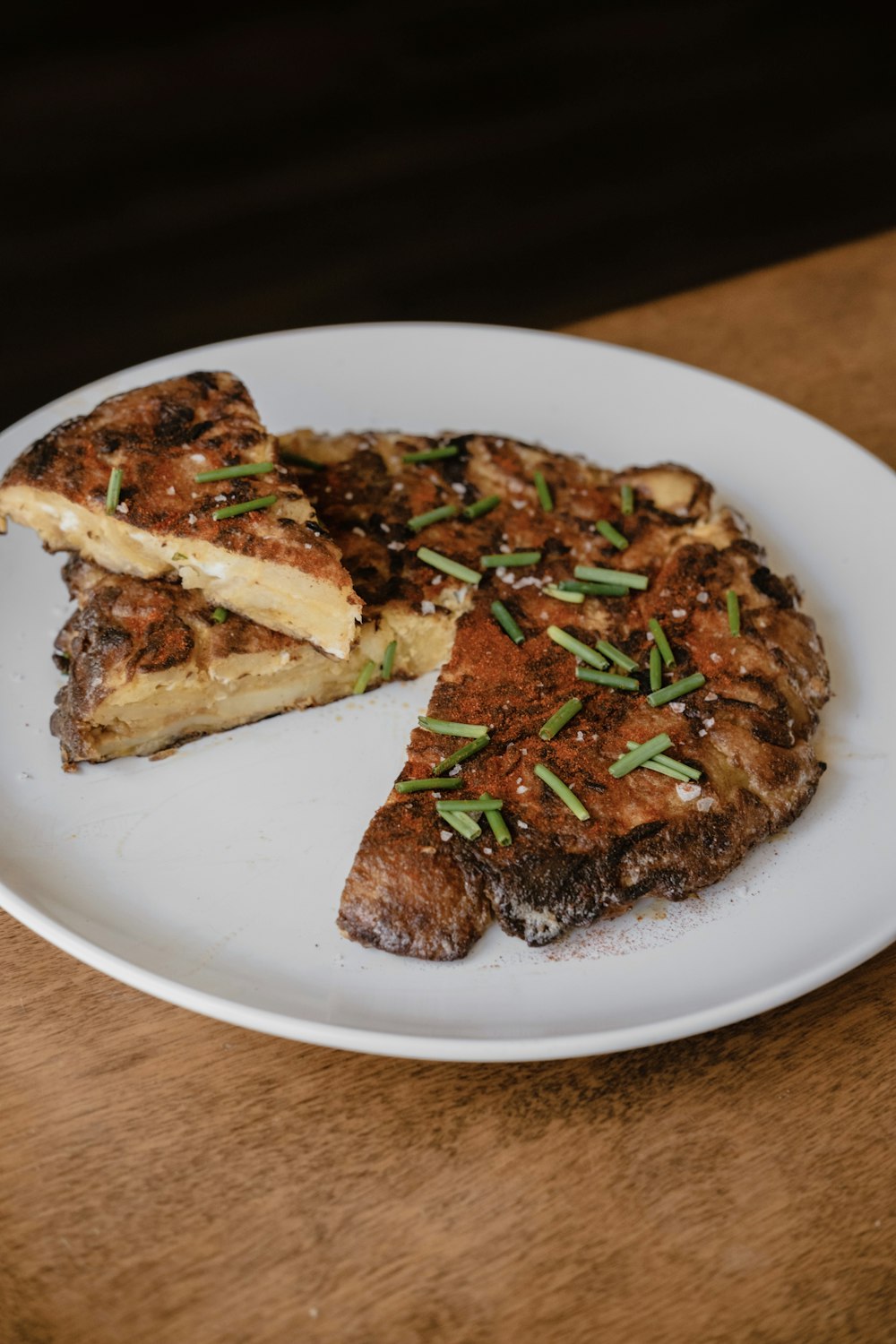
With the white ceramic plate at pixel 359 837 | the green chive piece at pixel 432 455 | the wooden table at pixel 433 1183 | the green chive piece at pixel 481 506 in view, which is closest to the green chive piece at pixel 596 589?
the green chive piece at pixel 481 506

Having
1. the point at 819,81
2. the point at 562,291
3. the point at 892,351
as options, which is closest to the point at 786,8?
the point at 819,81

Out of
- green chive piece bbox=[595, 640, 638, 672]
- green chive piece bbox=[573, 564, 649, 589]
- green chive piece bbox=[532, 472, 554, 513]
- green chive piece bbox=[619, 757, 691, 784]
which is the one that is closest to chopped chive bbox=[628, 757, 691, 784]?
green chive piece bbox=[619, 757, 691, 784]

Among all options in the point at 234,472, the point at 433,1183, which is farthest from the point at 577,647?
the point at 433,1183

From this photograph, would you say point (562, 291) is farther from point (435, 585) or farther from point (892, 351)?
point (435, 585)

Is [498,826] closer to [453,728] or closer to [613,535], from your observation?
[453,728]

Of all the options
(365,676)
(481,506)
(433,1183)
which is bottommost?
(433,1183)

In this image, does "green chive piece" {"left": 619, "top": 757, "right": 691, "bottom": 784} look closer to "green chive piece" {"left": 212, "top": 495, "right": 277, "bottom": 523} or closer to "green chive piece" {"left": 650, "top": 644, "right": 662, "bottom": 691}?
"green chive piece" {"left": 650, "top": 644, "right": 662, "bottom": 691}

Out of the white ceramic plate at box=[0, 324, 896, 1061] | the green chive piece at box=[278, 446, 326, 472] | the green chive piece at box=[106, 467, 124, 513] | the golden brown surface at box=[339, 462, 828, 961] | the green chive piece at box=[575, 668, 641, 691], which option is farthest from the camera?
the green chive piece at box=[278, 446, 326, 472]
